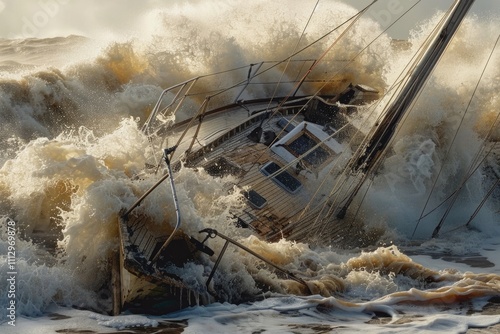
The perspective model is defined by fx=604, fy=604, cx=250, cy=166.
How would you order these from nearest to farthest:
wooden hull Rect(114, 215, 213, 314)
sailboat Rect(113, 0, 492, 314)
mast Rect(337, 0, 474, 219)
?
1. wooden hull Rect(114, 215, 213, 314)
2. sailboat Rect(113, 0, 492, 314)
3. mast Rect(337, 0, 474, 219)

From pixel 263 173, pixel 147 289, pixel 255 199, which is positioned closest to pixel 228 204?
pixel 255 199

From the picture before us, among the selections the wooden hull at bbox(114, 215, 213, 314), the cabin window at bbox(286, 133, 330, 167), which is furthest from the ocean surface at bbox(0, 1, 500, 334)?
the cabin window at bbox(286, 133, 330, 167)

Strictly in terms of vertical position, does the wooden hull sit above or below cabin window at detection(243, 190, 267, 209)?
below

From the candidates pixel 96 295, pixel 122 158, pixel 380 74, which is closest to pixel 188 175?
pixel 122 158

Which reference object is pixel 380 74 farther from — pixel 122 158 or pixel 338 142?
pixel 122 158

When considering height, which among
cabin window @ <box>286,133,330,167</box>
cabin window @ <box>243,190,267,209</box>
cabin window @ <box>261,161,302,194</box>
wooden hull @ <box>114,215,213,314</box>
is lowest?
wooden hull @ <box>114,215,213,314</box>

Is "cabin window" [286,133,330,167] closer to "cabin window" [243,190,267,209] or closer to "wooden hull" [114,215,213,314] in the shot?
"cabin window" [243,190,267,209]
